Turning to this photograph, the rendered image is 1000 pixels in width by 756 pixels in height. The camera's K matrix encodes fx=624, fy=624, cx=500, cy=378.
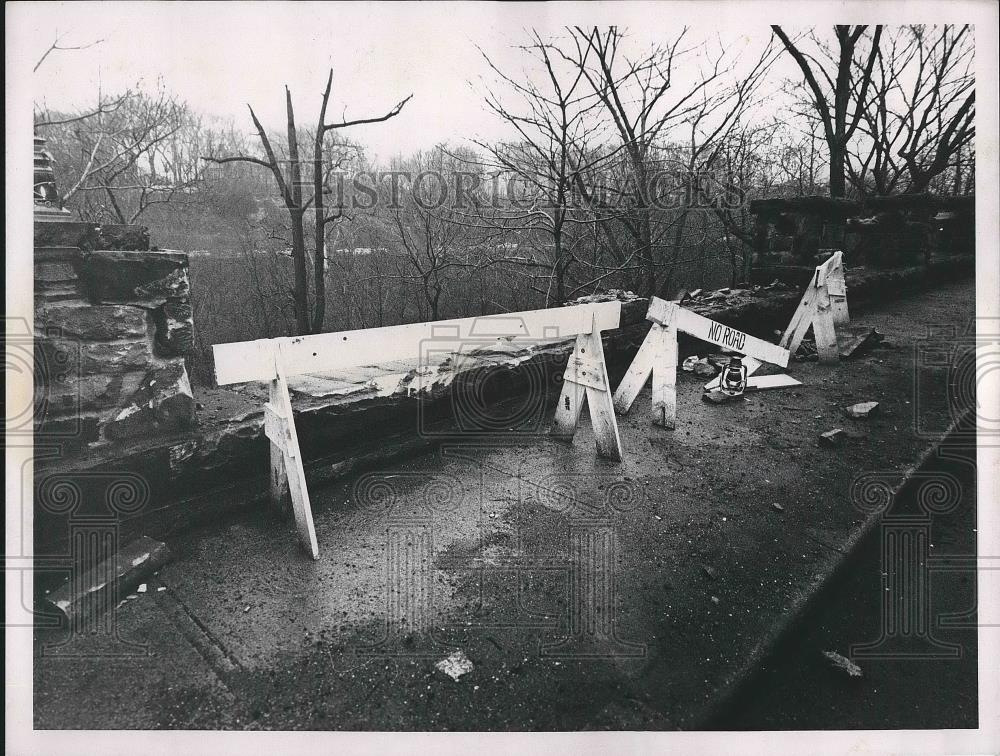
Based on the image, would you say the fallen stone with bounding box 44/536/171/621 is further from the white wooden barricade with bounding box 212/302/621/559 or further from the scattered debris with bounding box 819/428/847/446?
the scattered debris with bounding box 819/428/847/446

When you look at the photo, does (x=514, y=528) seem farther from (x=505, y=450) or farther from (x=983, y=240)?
(x=983, y=240)

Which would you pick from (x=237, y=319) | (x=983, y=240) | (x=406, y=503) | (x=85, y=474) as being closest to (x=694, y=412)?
(x=983, y=240)

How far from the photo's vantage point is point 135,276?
2270mm

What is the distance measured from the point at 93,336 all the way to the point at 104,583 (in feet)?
2.83

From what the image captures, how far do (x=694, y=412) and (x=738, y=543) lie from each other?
Result: 4.67ft

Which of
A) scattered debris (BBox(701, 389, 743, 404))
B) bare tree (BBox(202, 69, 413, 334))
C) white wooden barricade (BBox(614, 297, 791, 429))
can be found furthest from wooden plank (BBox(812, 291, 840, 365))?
bare tree (BBox(202, 69, 413, 334))

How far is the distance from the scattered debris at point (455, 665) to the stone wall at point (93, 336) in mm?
1371

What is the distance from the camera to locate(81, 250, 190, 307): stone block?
2215 millimetres

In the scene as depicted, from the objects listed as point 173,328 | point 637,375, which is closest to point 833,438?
point 637,375

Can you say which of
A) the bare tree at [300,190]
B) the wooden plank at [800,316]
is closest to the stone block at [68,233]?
the bare tree at [300,190]

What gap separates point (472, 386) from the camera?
3.33 m

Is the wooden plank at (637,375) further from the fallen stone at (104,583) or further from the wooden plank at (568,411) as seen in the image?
the fallen stone at (104,583)

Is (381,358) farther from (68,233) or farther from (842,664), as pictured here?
(842,664)

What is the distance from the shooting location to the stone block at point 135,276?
87.2 inches
